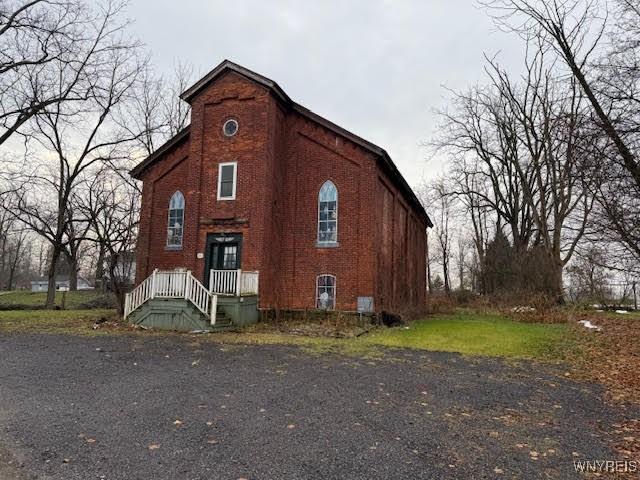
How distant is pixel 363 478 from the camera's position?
3.86m

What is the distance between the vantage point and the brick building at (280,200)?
16.3 m

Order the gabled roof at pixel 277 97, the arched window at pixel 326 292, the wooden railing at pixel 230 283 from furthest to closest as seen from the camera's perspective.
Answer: the gabled roof at pixel 277 97, the arched window at pixel 326 292, the wooden railing at pixel 230 283

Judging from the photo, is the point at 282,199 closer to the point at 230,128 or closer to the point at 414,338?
Result: the point at 230,128

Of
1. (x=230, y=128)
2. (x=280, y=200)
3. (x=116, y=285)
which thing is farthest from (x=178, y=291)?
(x=230, y=128)

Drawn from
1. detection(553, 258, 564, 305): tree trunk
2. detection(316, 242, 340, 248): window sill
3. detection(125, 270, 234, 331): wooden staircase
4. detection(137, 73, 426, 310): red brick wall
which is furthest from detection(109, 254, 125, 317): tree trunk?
detection(553, 258, 564, 305): tree trunk

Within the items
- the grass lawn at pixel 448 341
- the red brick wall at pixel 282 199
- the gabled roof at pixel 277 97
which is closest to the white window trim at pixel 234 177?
the red brick wall at pixel 282 199

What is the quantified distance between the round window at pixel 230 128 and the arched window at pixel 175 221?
12.3 ft

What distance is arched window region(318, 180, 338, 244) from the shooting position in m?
16.9

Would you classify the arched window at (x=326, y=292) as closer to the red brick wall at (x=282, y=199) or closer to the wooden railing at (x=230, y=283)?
the red brick wall at (x=282, y=199)

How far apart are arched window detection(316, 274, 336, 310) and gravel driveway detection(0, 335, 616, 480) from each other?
7.05m

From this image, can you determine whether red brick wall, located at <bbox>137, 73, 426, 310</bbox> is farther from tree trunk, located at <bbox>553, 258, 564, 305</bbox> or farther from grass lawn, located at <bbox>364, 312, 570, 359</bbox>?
tree trunk, located at <bbox>553, 258, 564, 305</bbox>

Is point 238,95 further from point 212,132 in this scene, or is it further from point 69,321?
point 69,321

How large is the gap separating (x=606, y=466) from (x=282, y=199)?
14622mm

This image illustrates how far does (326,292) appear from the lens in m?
16.5
